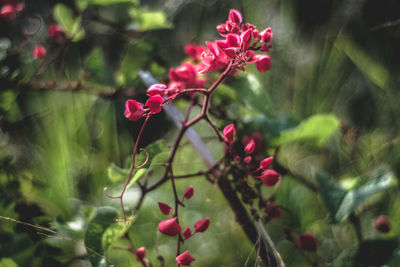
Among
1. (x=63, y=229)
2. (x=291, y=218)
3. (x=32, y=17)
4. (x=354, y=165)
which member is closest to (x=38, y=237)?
(x=63, y=229)

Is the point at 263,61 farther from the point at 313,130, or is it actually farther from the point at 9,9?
the point at 9,9

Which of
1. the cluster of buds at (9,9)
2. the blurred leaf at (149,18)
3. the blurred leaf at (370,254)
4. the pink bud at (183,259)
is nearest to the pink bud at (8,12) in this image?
the cluster of buds at (9,9)

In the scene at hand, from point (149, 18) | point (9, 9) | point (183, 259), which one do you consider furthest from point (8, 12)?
point (183, 259)

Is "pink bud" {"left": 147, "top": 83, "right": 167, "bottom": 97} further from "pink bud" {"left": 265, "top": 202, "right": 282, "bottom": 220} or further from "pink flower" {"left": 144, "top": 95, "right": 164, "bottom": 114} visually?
"pink bud" {"left": 265, "top": 202, "right": 282, "bottom": 220}

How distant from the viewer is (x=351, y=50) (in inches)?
21.8

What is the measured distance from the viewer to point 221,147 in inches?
23.4

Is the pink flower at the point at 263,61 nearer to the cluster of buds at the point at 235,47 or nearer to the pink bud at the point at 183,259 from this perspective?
the cluster of buds at the point at 235,47

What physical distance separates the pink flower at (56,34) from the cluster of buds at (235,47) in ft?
1.23

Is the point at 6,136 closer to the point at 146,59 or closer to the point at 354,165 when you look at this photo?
the point at 146,59

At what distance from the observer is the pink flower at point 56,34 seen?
1.93ft

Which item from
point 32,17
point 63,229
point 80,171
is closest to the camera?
point 63,229

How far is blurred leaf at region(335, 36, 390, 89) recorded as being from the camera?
0.53m

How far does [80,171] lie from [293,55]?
0.40 m

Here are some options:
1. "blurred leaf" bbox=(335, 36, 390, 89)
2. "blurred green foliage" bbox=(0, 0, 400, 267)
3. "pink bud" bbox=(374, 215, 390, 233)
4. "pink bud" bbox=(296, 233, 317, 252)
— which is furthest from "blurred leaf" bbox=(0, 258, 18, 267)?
"blurred leaf" bbox=(335, 36, 390, 89)
